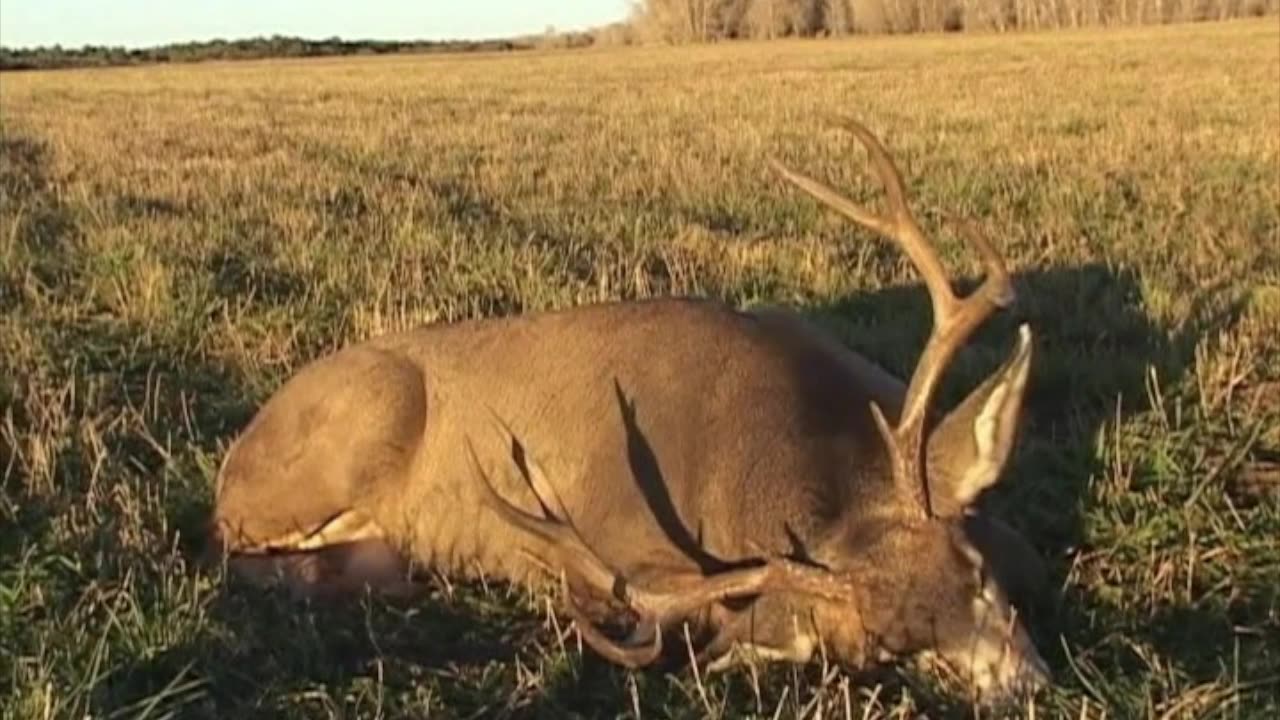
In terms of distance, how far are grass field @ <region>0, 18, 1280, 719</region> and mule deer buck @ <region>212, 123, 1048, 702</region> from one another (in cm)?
18

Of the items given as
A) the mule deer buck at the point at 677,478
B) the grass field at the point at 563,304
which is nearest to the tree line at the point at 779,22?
the grass field at the point at 563,304

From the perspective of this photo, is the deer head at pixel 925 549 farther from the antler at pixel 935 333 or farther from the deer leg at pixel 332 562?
the deer leg at pixel 332 562

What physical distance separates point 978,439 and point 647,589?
38.8 inches

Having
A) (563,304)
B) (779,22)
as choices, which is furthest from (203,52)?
(563,304)

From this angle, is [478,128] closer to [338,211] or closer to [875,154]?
[338,211]

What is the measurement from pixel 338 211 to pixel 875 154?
9.36 m

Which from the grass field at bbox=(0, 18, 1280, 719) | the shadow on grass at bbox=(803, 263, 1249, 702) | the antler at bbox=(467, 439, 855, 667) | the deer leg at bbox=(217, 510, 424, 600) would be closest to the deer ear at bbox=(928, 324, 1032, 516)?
the antler at bbox=(467, 439, 855, 667)

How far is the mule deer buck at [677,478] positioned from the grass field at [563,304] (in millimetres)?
176

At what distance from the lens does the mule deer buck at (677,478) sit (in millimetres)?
4387

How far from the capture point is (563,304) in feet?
29.8

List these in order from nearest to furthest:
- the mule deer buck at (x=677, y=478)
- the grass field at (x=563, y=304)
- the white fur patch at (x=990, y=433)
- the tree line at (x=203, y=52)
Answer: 1. the white fur patch at (x=990, y=433)
2. the mule deer buck at (x=677, y=478)
3. the grass field at (x=563, y=304)
4. the tree line at (x=203, y=52)

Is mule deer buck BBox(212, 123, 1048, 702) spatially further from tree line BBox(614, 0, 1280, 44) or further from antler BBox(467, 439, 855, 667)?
tree line BBox(614, 0, 1280, 44)

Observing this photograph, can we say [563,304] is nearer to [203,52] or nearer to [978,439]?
[978,439]

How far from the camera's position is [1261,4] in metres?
90.7
